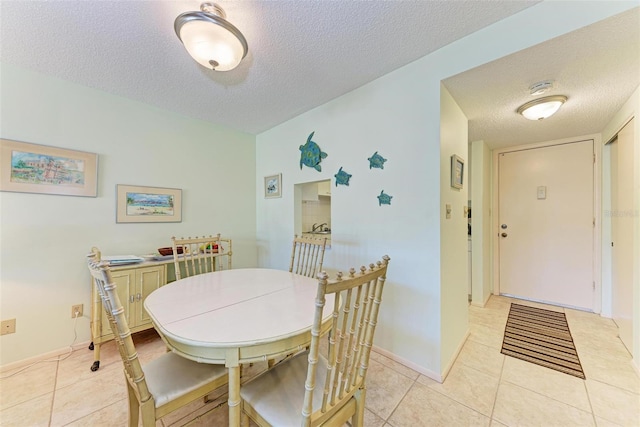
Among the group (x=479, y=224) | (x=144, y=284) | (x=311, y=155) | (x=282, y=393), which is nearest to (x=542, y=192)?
(x=479, y=224)

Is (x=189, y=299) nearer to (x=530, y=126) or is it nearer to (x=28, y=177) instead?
(x=28, y=177)

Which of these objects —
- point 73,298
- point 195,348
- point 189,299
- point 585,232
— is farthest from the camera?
point 585,232

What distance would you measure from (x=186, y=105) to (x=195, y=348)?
2555mm

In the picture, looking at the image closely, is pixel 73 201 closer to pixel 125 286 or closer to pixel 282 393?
pixel 125 286

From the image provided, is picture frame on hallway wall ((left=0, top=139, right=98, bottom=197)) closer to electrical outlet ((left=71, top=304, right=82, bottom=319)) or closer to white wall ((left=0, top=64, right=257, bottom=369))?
white wall ((left=0, top=64, right=257, bottom=369))

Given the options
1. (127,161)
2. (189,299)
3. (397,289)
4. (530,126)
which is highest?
(530,126)

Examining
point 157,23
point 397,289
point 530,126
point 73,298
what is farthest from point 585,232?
point 73,298

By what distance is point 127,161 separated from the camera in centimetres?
244

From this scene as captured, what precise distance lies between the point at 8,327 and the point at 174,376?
6.35 feet

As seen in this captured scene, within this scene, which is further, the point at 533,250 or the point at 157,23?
the point at 533,250

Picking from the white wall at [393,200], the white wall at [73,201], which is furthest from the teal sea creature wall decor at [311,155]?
the white wall at [73,201]

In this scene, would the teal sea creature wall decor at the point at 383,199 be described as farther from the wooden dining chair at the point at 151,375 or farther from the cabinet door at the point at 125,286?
the cabinet door at the point at 125,286

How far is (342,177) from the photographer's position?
234 cm

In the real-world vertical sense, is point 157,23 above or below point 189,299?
above
